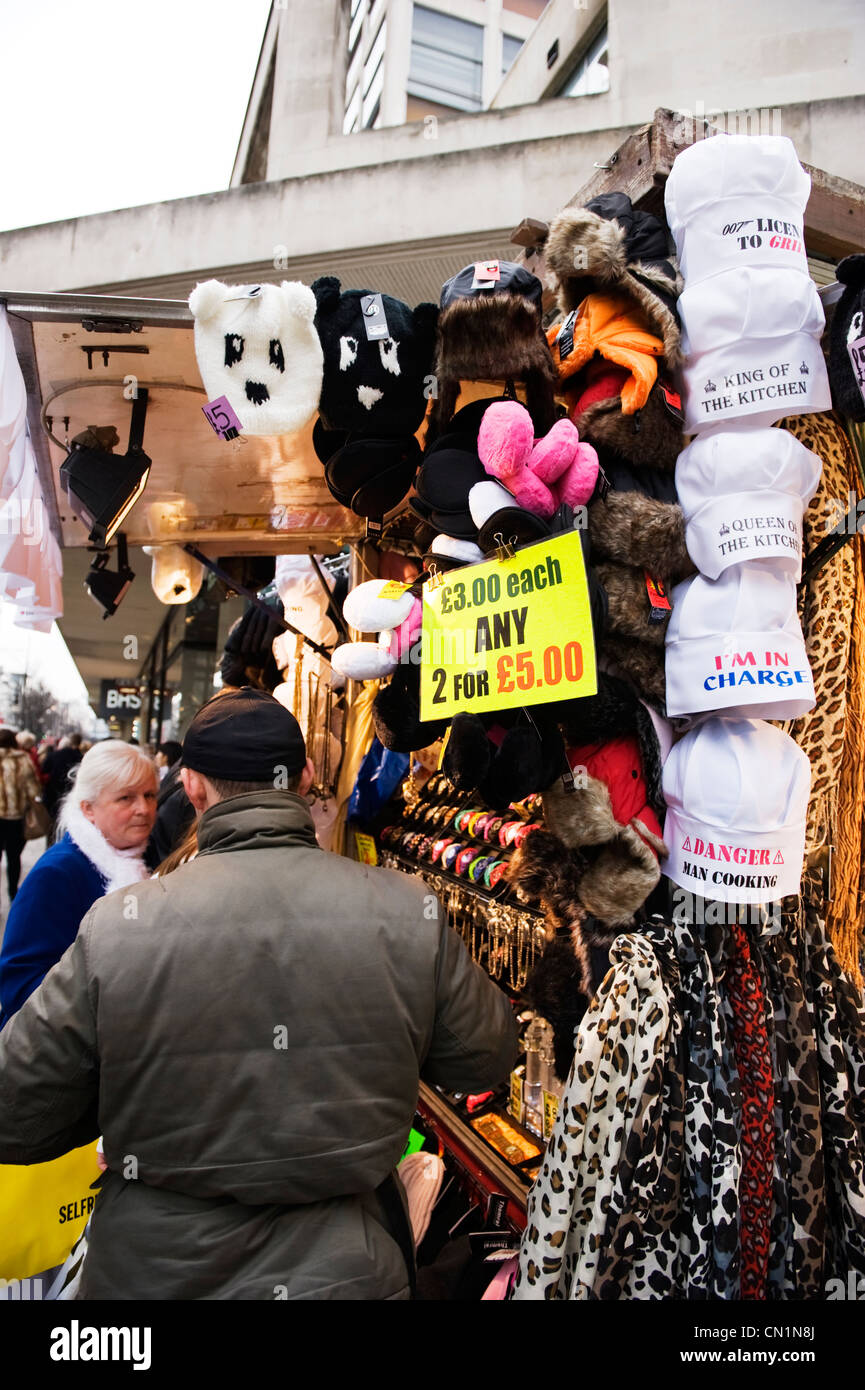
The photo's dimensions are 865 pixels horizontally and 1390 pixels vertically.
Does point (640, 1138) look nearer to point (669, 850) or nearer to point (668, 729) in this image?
point (669, 850)

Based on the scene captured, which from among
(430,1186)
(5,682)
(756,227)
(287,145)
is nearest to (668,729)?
(756,227)

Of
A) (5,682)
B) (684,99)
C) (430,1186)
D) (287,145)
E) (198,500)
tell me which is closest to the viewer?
(430,1186)

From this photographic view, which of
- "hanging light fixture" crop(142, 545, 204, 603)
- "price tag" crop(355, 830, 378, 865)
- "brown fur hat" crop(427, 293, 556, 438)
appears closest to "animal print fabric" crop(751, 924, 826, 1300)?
"brown fur hat" crop(427, 293, 556, 438)

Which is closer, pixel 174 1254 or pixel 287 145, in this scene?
pixel 174 1254

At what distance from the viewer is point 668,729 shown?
64.2 inches

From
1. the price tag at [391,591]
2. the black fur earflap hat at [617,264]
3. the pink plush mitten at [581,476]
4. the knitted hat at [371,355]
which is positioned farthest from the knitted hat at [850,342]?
the price tag at [391,591]

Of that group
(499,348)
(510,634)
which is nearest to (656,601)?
(510,634)

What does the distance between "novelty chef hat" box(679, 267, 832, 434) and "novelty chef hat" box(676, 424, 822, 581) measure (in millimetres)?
63

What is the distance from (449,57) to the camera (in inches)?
556

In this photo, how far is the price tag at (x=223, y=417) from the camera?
5.83 feet

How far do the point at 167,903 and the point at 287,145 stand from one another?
8530 millimetres

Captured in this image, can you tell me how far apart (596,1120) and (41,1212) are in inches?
56.9

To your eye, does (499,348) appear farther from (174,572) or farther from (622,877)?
(174,572)

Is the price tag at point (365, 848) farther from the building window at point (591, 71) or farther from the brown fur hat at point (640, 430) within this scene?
the building window at point (591, 71)
